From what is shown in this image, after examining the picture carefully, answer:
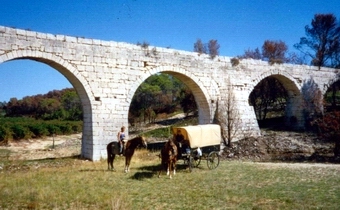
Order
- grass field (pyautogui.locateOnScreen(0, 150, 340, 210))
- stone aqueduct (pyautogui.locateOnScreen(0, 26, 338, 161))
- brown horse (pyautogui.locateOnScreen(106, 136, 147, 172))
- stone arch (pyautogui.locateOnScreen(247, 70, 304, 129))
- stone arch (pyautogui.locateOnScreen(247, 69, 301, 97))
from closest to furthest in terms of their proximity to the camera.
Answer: grass field (pyautogui.locateOnScreen(0, 150, 340, 210)) < brown horse (pyautogui.locateOnScreen(106, 136, 147, 172)) < stone aqueduct (pyautogui.locateOnScreen(0, 26, 338, 161)) < stone arch (pyautogui.locateOnScreen(247, 69, 301, 97)) < stone arch (pyautogui.locateOnScreen(247, 70, 304, 129))

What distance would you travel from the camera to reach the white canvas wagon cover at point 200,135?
9367 millimetres

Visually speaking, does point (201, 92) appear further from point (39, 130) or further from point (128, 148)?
point (39, 130)

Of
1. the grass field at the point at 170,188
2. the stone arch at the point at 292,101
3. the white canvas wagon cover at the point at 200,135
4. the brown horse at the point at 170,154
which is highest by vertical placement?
the stone arch at the point at 292,101

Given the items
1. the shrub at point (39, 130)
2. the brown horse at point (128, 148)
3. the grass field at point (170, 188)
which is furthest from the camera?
the shrub at point (39, 130)

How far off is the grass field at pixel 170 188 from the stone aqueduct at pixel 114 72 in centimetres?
248

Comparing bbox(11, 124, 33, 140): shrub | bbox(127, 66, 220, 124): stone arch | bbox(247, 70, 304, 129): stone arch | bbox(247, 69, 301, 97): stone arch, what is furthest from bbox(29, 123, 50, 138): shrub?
bbox(247, 70, 304, 129): stone arch

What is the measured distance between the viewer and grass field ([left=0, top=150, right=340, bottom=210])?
5.74m

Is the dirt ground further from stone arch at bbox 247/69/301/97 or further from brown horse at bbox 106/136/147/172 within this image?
brown horse at bbox 106/136/147/172

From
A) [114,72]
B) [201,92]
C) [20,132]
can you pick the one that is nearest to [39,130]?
[20,132]

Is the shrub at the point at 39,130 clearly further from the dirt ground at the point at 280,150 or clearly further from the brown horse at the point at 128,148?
the brown horse at the point at 128,148

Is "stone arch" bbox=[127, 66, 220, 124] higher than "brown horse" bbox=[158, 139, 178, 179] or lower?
higher

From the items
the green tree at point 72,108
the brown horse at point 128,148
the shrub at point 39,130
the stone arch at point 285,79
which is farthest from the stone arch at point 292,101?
the green tree at point 72,108

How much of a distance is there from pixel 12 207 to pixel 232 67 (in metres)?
12.4

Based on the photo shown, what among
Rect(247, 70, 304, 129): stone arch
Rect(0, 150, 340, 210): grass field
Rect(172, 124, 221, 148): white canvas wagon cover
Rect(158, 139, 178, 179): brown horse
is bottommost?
Rect(0, 150, 340, 210): grass field
